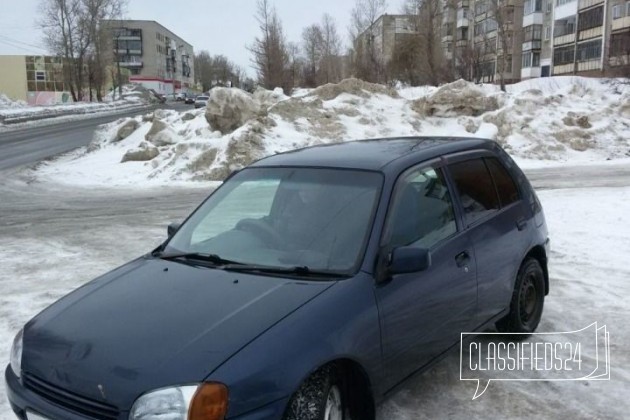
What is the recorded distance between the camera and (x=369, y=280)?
3.13 metres

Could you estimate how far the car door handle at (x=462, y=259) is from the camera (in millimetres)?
3779

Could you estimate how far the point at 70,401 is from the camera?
2615 mm

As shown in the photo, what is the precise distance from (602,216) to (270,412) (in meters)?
7.98

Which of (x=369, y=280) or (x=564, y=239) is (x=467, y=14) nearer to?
(x=564, y=239)

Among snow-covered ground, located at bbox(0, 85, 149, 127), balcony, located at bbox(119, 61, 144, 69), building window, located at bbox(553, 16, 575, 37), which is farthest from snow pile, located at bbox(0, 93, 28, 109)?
balcony, located at bbox(119, 61, 144, 69)

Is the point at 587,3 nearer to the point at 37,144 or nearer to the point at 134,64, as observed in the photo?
the point at 37,144

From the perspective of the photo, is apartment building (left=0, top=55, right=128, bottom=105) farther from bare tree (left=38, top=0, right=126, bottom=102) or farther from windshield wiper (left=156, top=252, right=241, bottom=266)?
windshield wiper (left=156, top=252, right=241, bottom=266)

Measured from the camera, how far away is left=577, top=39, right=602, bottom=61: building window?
180ft

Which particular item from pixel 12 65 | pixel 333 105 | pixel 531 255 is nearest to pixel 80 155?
pixel 333 105

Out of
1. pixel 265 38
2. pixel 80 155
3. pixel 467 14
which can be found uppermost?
pixel 467 14

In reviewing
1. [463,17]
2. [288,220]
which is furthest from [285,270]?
[463,17]

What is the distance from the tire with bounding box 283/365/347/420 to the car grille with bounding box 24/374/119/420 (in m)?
0.73

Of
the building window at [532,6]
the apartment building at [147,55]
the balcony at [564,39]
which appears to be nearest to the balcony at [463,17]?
the building window at [532,6]

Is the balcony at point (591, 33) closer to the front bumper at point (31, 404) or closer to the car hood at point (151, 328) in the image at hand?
the car hood at point (151, 328)
